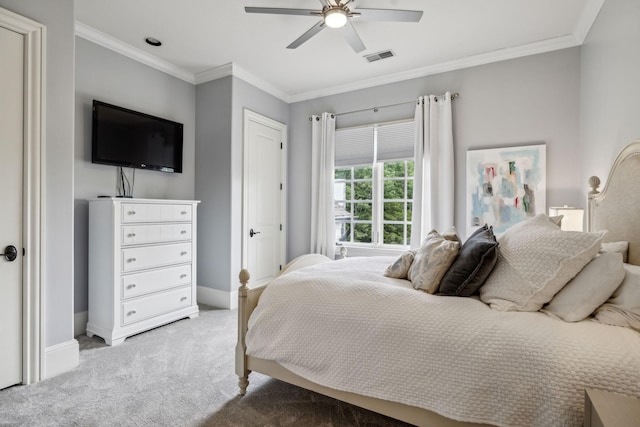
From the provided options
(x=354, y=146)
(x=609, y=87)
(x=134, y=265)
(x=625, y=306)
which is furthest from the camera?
(x=354, y=146)

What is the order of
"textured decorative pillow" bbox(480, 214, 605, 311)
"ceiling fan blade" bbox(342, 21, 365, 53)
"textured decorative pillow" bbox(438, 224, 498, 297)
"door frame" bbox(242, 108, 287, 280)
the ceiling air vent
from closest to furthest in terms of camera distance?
"textured decorative pillow" bbox(480, 214, 605, 311)
"textured decorative pillow" bbox(438, 224, 498, 297)
"ceiling fan blade" bbox(342, 21, 365, 53)
the ceiling air vent
"door frame" bbox(242, 108, 287, 280)

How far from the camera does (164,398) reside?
197 centimetres

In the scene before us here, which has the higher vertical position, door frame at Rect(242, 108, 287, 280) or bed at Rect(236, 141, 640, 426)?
door frame at Rect(242, 108, 287, 280)

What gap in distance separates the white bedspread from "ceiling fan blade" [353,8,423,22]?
187 cm

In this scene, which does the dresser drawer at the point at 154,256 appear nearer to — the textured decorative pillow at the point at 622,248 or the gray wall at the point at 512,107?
the gray wall at the point at 512,107

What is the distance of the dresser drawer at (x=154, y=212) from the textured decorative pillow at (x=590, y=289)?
10.2 feet

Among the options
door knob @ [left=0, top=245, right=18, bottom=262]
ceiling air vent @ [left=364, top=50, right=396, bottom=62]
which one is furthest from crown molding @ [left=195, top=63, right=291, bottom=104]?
door knob @ [left=0, top=245, right=18, bottom=262]

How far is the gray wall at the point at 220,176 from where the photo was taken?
3775 millimetres

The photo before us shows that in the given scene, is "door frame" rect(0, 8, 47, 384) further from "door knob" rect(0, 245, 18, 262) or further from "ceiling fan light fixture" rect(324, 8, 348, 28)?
"ceiling fan light fixture" rect(324, 8, 348, 28)

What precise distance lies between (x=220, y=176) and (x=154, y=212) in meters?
0.97

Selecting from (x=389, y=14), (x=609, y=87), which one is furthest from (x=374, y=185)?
(x=609, y=87)

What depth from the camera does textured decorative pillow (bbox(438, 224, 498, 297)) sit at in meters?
1.66

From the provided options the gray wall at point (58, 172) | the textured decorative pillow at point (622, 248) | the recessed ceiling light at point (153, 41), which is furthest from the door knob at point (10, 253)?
the textured decorative pillow at point (622, 248)

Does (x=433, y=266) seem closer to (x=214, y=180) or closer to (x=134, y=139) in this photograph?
(x=214, y=180)
